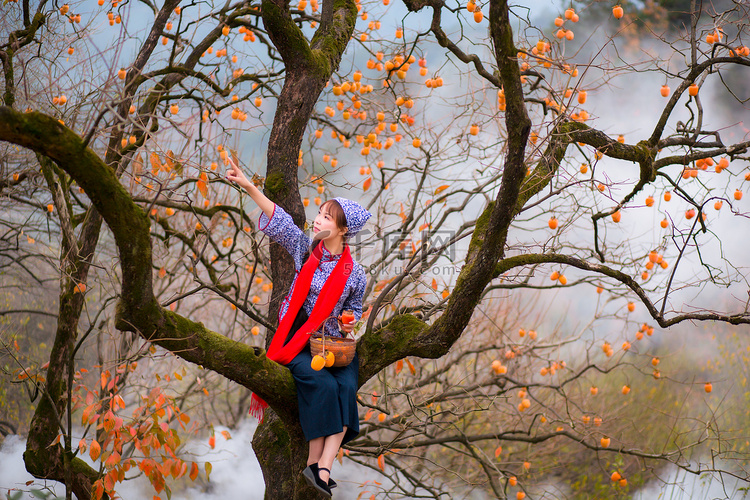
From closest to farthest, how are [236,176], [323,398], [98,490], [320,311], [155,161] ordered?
1. [236,176]
2. [323,398]
3. [320,311]
4. [98,490]
5. [155,161]

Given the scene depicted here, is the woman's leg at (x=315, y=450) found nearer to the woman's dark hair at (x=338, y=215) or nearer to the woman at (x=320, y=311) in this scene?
the woman at (x=320, y=311)

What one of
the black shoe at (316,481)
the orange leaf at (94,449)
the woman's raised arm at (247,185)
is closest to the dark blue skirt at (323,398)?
the black shoe at (316,481)

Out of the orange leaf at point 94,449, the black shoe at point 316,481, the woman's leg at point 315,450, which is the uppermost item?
the woman's leg at point 315,450

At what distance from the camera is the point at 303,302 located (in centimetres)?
258

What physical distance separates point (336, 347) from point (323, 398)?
0.18 m

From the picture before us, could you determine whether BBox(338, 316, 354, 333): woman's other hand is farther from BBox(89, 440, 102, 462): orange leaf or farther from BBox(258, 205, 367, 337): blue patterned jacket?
BBox(89, 440, 102, 462): orange leaf

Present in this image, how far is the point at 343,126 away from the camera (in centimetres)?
491

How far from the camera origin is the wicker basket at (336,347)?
2383 millimetres

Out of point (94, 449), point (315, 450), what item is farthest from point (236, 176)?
point (94, 449)

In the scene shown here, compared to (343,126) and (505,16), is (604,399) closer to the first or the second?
(343,126)

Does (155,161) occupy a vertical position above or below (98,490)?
above

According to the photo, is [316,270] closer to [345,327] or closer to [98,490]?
[345,327]

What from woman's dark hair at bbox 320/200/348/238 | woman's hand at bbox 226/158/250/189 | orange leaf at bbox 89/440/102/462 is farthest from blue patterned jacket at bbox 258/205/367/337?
orange leaf at bbox 89/440/102/462

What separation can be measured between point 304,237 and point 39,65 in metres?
2.70
